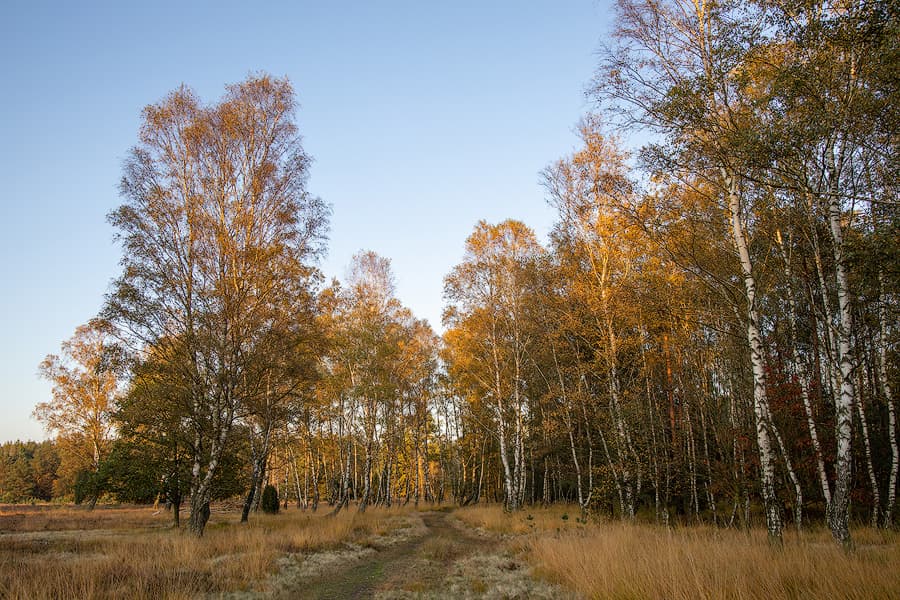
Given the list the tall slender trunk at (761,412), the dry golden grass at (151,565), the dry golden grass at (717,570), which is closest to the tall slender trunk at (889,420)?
the dry golden grass at (717,570)

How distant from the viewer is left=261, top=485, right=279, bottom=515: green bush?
2581 cm

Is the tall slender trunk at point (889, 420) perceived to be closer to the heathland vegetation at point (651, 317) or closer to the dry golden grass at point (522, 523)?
the heathland vegetation at point (651, 317)

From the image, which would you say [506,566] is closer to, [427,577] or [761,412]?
[427,577]

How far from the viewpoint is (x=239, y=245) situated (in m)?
15.1

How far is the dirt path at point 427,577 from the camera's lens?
7.51 m

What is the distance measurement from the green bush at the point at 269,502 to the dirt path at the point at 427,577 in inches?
623

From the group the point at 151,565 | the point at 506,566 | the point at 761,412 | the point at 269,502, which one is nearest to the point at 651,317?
the point at 761,412

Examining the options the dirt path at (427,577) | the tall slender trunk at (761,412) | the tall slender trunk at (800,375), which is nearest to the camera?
the dirt path at (427,577)

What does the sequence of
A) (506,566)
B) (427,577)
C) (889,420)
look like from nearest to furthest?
(427,577) → (506,566) → (889,420)

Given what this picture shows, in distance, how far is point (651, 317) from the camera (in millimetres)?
13883

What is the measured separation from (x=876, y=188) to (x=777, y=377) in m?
A: 7.01

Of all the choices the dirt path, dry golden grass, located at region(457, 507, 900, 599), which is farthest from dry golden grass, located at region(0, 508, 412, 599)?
dry golden grass, located at region(457, 507, 900, 599)

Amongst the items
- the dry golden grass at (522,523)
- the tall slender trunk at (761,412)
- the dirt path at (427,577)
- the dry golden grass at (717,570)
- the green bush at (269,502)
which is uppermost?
the tall slender trunk at (761,412)

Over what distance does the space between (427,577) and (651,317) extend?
9.66 m
